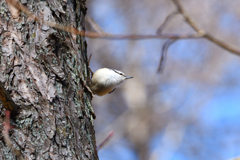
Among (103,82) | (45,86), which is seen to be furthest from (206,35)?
(103,82)

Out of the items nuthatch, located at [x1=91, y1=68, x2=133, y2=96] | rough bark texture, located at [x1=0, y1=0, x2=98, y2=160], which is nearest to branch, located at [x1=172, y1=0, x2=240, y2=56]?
rough bark texture, located at [x1=0, y1=0, x2=98, y2=160]

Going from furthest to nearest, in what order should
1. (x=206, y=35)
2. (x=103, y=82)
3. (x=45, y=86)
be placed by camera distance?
(x=103, y=82) → (x=45, y=86) → (x=206, y=35)

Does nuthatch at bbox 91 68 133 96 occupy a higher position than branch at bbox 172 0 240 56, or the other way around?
nuthatch at bbox 91 68 133 96

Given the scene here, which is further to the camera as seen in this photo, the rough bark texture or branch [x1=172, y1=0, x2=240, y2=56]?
the rough bark texture

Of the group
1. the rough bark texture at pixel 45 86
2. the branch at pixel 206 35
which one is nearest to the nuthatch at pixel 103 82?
the rough bark texture at pixel 45 86

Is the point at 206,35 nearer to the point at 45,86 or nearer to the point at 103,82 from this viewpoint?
the point at 45,86

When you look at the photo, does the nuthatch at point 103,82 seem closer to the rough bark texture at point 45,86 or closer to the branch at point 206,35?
the rough bark texture at point 45,86

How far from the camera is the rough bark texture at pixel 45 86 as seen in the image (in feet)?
5.87

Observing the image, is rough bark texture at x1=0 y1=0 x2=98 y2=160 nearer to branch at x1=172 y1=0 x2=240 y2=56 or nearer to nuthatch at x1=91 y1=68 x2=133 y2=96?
branch at x1=172 y1=0 x2=240 y2=56

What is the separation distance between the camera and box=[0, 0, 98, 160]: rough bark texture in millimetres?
1789

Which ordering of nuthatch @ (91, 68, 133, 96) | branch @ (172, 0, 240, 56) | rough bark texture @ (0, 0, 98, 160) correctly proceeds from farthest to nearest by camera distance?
nuthatch @ (91, 68, 133, 96) → rough bark texture @ (0, 0, 98, 160) → branch @ (172, 0, 240, 56)

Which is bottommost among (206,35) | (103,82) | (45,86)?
(206,35)

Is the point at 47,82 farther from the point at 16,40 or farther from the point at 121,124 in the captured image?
the point at 121,124

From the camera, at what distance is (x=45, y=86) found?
75.5 inches
